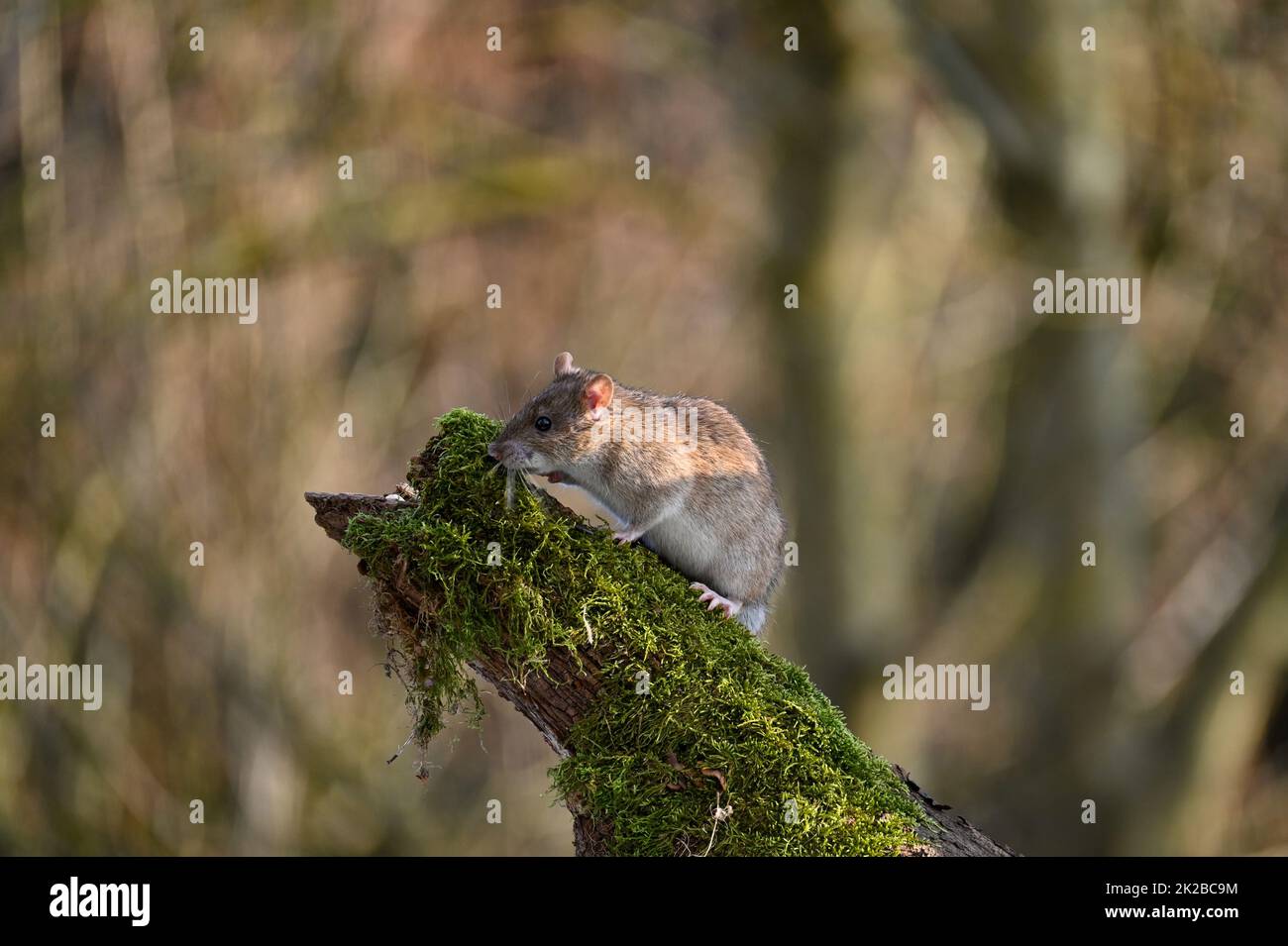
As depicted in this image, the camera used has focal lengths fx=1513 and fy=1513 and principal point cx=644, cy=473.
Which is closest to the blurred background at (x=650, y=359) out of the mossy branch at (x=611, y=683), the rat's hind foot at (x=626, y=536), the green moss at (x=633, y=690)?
the rat's hind foot at (x=626, y=536)

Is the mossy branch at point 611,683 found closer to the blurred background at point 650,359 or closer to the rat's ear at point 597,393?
the rat's ear at point 597,393

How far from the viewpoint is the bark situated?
15.8 ft

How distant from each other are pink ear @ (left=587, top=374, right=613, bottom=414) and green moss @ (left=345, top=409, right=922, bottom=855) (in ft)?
2.75

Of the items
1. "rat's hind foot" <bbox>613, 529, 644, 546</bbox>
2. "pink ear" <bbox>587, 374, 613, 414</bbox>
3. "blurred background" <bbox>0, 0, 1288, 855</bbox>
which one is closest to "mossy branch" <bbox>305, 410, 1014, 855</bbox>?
"rat's hind foot" <bbox>613, 529, 644, 546</bbox>

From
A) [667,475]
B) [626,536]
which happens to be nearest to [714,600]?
[626,536]

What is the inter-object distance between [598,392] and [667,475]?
1.36 feet

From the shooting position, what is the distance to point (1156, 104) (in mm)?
12156

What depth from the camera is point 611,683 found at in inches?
189

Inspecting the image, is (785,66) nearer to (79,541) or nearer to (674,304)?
(674,304)

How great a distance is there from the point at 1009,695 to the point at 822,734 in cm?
850

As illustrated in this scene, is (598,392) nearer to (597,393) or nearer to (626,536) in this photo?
(597,393)

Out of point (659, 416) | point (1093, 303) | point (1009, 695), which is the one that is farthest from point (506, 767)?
point (659, 416)

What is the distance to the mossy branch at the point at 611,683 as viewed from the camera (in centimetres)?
473

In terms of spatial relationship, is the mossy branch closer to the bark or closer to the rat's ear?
the bark
